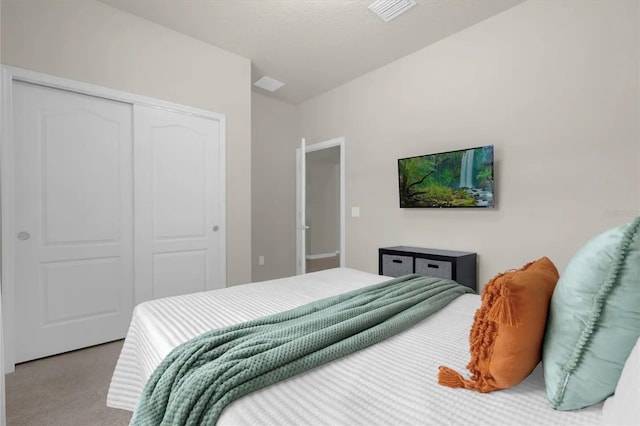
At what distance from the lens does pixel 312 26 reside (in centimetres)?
288

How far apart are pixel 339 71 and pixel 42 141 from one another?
3.02 m

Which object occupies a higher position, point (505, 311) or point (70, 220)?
point (70, 220)

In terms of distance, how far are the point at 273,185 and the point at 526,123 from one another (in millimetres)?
3227

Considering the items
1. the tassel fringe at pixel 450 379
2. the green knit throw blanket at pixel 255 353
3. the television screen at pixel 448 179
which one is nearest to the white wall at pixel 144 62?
the television screen at pixel 448 179

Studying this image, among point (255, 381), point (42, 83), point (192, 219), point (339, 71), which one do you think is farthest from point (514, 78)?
point (42, 83)

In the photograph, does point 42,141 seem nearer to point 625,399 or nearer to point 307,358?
point 307,358

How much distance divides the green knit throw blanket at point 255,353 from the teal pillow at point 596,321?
0.56m

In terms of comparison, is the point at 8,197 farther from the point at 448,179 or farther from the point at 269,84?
the point at 448,179

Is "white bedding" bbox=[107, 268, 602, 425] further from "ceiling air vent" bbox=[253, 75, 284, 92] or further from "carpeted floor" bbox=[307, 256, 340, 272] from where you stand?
"carpeted floor" bbox=[307, 256, 340, 272]

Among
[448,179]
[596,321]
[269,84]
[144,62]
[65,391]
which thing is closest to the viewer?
[596,321]

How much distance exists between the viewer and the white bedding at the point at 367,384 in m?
0.74

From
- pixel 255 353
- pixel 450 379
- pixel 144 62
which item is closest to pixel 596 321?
pixel 450 379

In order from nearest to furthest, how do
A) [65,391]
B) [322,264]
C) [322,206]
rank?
[65,391]
[322,264]
[322,206]

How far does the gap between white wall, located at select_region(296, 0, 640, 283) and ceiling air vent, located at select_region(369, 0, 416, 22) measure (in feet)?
2.38
